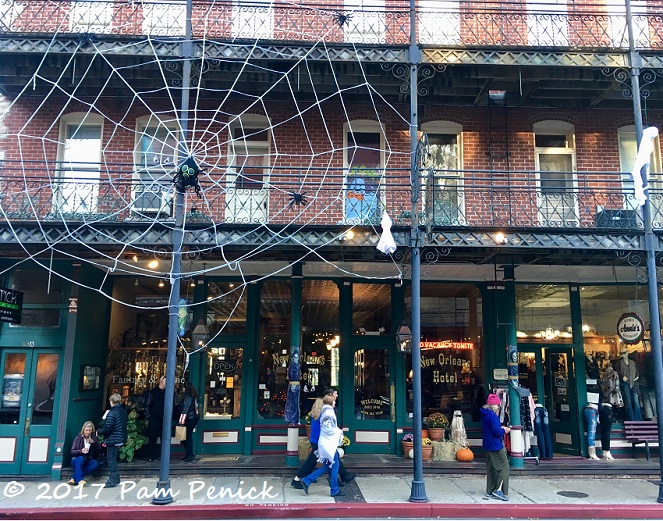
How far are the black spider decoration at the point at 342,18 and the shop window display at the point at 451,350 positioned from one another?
5666mm

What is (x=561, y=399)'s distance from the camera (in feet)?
40.5

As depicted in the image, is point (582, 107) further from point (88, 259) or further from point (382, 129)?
point (88, 259)

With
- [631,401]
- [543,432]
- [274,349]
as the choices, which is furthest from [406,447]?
[631,401]

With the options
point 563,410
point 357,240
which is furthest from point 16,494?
point 563,410

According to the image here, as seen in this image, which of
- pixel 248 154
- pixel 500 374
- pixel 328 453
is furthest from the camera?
pixel 248 154

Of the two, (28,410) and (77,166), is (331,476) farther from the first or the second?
(77,166)

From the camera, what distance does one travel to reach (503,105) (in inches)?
453

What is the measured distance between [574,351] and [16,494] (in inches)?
429

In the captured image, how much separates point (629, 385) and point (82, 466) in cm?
1100

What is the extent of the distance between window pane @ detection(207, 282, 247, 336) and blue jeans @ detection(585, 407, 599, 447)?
7377 millimetres

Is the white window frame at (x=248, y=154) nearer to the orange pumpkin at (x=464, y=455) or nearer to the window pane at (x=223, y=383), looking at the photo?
the window pane at (x=223, y=383)

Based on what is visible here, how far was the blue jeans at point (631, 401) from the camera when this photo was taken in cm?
1198

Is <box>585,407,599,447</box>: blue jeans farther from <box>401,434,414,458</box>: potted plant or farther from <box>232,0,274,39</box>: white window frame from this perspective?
<box>232,0,274,39</box>: white window frame

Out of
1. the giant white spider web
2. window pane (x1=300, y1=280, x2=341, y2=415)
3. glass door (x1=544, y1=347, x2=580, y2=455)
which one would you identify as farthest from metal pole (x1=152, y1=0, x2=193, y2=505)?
glass door (x1=544, y1=347, x2=580, y2=455)
